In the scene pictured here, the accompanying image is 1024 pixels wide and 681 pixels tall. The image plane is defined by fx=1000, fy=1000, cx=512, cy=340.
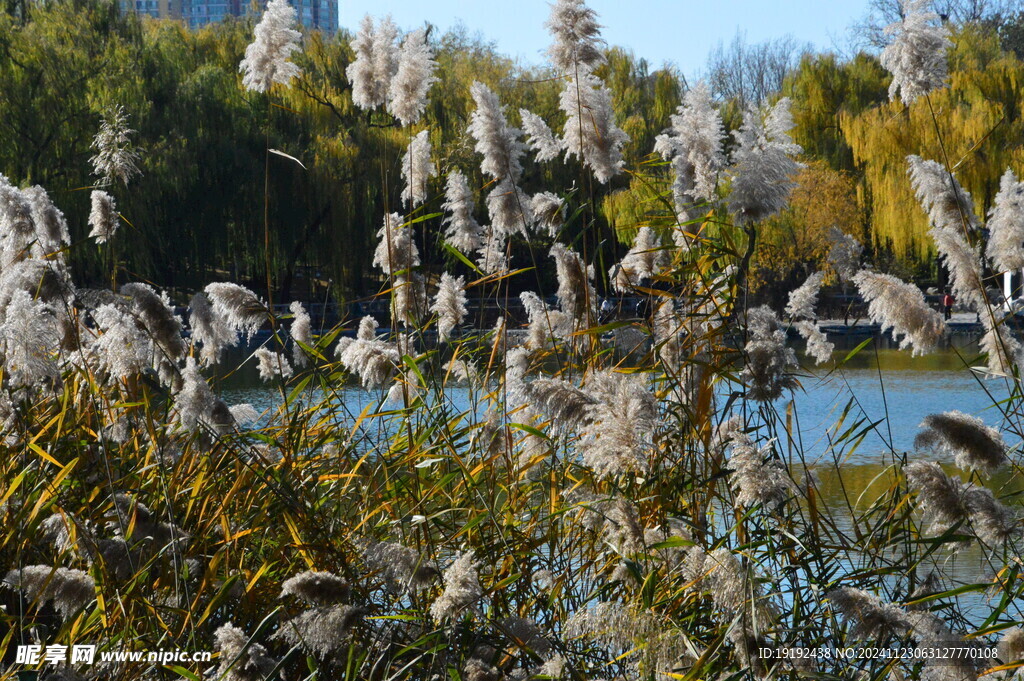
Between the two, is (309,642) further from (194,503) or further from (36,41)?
(36,41)

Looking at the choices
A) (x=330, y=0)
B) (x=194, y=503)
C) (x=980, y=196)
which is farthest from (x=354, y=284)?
(x=330, y=0)

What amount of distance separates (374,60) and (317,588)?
1.83 metres

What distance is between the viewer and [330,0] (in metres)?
104

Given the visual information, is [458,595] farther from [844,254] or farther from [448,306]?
[844,254]

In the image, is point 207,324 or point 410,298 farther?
point 410,298

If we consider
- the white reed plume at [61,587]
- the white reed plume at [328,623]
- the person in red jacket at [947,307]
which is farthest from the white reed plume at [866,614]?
the person in red jacket at [947,307]

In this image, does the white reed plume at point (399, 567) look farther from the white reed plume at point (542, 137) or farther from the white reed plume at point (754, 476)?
the white reed plume at point (542, 137)

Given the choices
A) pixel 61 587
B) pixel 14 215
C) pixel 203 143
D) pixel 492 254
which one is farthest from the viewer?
pixel 203 143

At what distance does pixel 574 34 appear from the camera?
272 cm

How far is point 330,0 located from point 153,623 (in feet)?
361

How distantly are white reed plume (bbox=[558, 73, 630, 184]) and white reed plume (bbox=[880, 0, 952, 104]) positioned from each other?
73 cm

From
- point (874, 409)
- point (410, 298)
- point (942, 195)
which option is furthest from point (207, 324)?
point (874, 409)

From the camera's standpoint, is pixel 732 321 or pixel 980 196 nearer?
pixel 732 321

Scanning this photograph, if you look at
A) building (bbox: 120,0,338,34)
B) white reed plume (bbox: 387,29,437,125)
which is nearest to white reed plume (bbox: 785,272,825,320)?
white reed plume (bbox: 387,29,437,125)
